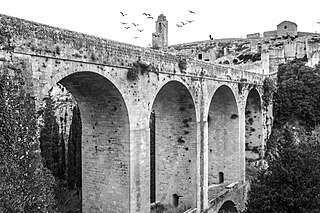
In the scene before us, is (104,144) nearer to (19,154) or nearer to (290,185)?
(19,154)

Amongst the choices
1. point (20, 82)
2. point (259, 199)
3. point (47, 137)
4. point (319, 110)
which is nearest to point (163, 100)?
point (259, 199)

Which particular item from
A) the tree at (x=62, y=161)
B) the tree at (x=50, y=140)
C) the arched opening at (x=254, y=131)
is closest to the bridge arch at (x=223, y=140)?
the arched opening at (x=254, y=131)

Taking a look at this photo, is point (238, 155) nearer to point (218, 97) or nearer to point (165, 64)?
point (218, 97)

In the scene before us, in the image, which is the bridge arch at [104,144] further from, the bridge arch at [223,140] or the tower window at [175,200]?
the bridge arch at [223,140]

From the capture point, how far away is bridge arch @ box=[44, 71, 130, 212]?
33.5ft

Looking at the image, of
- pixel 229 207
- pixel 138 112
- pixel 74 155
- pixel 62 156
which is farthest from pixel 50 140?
pixel 138 112

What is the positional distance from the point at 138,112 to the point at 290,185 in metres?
5.77

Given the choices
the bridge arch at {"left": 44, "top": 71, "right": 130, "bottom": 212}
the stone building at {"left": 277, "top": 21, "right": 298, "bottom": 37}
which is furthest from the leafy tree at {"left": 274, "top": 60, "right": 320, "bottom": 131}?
the stone building at {"left": 277, "top": 21, "right": 298, "bottom": 37}

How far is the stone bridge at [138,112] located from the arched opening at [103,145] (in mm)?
33

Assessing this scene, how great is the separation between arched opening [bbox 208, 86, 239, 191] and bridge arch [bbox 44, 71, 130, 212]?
8751mm

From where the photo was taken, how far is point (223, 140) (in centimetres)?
1886

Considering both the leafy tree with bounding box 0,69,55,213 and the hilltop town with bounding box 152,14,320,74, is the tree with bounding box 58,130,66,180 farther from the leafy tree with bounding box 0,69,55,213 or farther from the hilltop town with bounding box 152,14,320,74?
the leafy tree with bounding box 0,69,55,213

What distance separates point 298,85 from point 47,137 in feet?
64.3

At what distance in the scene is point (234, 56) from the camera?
40.6 m
